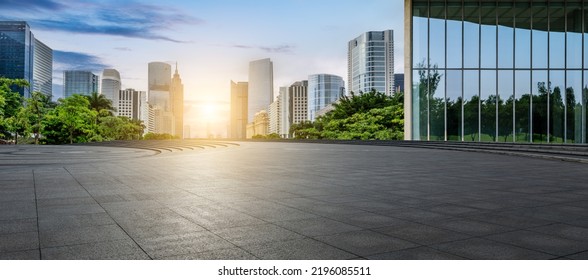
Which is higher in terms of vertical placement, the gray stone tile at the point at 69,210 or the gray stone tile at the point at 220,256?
the gray stone tile at the point at 69,210

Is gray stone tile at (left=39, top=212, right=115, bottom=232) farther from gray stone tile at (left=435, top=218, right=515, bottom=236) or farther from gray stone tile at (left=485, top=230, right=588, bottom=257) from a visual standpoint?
gray stone tile at (left=485, top=230, right=588, bottom=257)

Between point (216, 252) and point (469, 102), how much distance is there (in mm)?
32893

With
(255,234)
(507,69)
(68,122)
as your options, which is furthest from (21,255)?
(68,122)

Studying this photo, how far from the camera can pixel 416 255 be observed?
3.93 metres

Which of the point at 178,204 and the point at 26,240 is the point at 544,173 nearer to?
the point at 178,204

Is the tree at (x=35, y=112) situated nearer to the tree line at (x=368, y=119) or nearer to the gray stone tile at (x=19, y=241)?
the tree line at (x=368, y=119)

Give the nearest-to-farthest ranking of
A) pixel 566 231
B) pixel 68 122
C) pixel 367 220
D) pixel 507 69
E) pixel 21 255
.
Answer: pixel 21 255 → pixel 566 231 → pixel 367 220 → pixel 507 69 → pixel 68 122

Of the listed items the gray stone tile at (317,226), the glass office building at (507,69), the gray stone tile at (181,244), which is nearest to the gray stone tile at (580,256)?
the gray stone tile at (317,226)

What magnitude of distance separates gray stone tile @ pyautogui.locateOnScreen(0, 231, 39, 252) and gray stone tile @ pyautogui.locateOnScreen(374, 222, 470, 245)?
337 centimetres

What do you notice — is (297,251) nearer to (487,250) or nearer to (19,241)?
(487,250)

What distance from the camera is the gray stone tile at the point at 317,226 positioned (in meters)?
4.80

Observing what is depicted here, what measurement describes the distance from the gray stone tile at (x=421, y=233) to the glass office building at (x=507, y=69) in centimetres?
3078

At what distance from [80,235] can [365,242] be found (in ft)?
9.25
